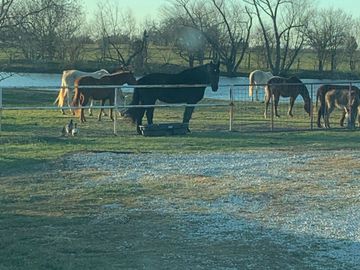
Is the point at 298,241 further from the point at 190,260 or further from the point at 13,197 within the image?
the point at 13,197

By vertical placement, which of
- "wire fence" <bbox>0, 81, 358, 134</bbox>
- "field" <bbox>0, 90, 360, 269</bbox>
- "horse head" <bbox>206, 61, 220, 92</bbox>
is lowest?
"field" <bbox>0, 90, 360, 269</bbox>

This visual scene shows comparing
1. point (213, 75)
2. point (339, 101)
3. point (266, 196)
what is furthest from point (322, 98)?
point (266, 196)

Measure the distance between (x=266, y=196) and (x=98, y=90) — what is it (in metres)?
13.4

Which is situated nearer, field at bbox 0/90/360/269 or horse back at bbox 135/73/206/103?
field at bbox 0/90/360/269

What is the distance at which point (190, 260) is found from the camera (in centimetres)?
689

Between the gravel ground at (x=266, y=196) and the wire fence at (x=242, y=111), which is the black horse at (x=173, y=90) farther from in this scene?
the gravel ground at (x=266, y=196)

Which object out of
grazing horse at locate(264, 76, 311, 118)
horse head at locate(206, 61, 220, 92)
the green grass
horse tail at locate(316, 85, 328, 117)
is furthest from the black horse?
grazing horse at locate(264, 76, 311, 118)

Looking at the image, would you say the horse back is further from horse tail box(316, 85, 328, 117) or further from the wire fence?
horse tail box(316, 85, 328, 117)

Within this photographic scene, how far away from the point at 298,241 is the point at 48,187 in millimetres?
4508

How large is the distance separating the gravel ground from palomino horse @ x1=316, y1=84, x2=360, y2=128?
6.72 m

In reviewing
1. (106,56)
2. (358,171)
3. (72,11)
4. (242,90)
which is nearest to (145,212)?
(358,171)

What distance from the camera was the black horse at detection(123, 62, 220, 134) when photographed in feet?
67.2

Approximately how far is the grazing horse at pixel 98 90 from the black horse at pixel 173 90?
1964 mm

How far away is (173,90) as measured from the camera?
20938 millimetres
